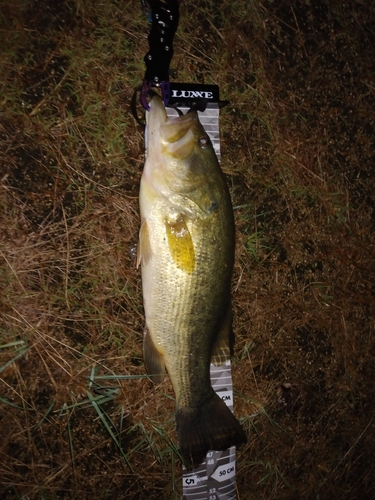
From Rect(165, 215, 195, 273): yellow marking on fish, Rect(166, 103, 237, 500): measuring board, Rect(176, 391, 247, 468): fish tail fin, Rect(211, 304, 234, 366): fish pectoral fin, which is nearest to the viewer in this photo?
Rect(165, 215, 195, 273): yellow marking on fish

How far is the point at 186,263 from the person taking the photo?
2.07 metres

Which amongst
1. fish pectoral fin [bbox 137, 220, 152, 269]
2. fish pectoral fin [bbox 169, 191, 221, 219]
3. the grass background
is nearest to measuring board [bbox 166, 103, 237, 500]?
the grass background

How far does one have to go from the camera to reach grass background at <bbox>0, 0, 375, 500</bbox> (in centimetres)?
242

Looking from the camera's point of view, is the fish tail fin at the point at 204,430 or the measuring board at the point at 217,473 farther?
the measuring board at the point at 217,473

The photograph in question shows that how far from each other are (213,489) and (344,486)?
112 cm

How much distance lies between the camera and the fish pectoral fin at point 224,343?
7.65ft

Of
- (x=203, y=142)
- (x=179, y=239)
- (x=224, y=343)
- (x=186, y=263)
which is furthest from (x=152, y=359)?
(x=203, y=142)

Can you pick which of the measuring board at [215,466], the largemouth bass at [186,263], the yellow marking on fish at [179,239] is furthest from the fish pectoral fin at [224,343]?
the yellow marking on fish at [179,239]

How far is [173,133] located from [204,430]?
5.17ft

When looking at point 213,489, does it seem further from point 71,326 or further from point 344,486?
point 71,326

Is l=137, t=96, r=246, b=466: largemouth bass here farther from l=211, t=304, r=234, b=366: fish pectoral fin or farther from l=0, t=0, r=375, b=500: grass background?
l=0, t=0, r=375, b=500: grass background

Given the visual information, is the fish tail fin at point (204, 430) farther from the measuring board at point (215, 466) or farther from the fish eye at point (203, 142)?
the fish eye at point (203, 142)

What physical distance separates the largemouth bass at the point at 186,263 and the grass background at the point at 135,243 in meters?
0.42

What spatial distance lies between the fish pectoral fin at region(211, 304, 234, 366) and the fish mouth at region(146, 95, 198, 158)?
0.91 metres
